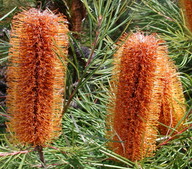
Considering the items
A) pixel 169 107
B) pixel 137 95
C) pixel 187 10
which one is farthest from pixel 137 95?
pixel 187 10

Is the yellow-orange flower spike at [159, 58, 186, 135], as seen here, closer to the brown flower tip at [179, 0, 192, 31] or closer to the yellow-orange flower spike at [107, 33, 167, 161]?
the yellow-orange flower spike at [107, 33, 167, 161]

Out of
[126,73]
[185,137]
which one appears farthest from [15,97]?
[185,137]

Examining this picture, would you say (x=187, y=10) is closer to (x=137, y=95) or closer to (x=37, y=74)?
(x=137, y=95)

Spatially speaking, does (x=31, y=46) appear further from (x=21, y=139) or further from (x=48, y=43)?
Result: (x=21, y=139)

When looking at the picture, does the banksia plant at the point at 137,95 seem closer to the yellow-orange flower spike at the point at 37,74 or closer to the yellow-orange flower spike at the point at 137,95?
the yellow-orange flower spike at the point at 137,95

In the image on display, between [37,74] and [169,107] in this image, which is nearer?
[37,74]

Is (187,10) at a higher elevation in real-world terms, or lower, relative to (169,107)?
higher

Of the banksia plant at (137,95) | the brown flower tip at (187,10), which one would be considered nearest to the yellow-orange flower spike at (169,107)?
the banksia plant at (137,95)

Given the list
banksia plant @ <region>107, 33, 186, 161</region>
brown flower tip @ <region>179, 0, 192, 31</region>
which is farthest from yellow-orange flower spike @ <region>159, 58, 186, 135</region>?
brown flower tip @ <region>179, 0, 192, 31</region>
